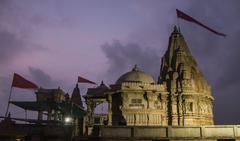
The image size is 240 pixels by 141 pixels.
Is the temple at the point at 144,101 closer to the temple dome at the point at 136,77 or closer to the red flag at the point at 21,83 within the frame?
the temple dome at the point at 136,77

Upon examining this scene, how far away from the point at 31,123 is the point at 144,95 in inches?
646

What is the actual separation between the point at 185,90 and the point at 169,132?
65.1 feet

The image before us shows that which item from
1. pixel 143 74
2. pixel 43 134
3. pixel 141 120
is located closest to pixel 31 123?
pixel 43 134

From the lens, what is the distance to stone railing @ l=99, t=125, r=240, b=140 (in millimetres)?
25609

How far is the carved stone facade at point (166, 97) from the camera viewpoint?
42500 millimetres

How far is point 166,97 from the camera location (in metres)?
45.1

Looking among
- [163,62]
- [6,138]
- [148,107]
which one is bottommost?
[6,138]

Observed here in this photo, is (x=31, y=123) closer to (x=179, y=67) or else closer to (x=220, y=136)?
(x=220, y=136)

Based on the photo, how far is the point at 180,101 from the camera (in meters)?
44.9

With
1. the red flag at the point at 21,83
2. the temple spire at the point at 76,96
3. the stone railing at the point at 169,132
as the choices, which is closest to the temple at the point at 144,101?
the red flag at the point at 21,83

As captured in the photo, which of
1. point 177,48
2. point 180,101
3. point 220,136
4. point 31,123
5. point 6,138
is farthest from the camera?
point 177,48

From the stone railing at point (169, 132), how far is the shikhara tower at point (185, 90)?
56.4 feet

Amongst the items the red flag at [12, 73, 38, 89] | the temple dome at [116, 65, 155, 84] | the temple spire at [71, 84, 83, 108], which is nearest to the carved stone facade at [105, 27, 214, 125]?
the temple dome at [116, 65, 155, 84]

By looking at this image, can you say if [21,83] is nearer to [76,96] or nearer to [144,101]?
[144,101]
